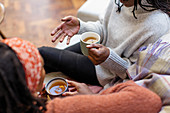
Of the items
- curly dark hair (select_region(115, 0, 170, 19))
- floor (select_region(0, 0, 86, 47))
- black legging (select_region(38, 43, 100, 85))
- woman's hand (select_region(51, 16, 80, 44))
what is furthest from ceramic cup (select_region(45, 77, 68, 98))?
floor (select_region(0, 0, 86, 47))

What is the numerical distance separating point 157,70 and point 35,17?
73.7 inches

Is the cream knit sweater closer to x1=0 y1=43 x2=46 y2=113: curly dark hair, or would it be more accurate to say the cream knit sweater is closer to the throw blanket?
the throw blanket

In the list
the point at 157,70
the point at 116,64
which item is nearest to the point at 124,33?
the point at 116,64

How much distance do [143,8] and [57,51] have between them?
1.90ft

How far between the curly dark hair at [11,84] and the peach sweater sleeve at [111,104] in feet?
0.41

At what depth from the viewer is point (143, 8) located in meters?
0.82

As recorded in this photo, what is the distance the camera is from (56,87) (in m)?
0.85

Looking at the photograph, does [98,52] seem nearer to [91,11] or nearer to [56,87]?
[56,87]

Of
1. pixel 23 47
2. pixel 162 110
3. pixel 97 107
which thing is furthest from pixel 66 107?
pixel 162 110

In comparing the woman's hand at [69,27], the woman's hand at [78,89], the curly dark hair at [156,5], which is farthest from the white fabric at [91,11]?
the woman's hand at [78,89]

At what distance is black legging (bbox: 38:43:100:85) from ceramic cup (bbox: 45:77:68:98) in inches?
6.8

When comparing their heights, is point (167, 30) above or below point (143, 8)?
below

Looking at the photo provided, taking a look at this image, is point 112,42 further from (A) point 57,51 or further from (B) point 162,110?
(B) point 162,110

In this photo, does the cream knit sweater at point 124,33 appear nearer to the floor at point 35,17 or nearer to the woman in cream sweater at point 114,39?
the woman in cream sweater at point 114,39
